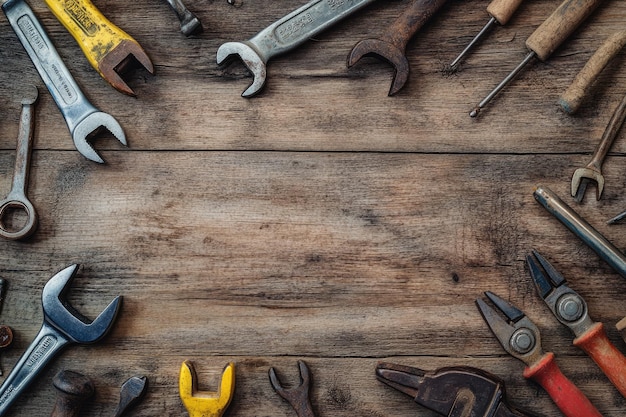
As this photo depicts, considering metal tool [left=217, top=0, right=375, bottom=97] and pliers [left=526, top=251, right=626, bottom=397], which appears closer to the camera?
pliers [left=526, top=251, right=626, bottom=397]

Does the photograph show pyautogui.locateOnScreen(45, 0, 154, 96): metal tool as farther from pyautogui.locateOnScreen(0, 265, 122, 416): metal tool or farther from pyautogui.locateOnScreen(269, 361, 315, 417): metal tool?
pyautogui.locateOnScreen(269, 361, 315, 417): metal tool

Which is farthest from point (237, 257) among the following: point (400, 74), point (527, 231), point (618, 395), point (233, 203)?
point (618, 395)

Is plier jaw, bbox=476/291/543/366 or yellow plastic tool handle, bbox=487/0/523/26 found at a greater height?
yellow plastic tool handle, bbox=487/0/523/26

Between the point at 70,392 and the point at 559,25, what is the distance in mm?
1509

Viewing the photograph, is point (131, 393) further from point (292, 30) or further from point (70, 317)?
point (292, 30)

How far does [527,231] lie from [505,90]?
0.38 metres

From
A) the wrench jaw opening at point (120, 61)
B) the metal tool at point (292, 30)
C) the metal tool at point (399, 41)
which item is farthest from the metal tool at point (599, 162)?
the wrench jaw opening at point (120, 61)

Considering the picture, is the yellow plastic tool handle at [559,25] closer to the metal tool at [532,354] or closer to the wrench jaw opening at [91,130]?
the metal tool at [532,354]

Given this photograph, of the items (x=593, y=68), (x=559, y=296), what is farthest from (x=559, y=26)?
(x=559, y=296)

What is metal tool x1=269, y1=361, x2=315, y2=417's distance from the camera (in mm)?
1540

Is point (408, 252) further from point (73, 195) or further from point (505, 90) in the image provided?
point (73, 195)

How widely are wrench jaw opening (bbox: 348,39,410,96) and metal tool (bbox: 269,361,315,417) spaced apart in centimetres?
80

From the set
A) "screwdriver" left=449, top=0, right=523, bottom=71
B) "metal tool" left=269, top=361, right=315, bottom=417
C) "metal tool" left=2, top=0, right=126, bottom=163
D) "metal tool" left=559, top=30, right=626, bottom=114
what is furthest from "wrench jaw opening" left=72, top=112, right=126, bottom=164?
"metal tool" left=559, top=30, right=626, bottom=114

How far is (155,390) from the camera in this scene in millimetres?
1599
